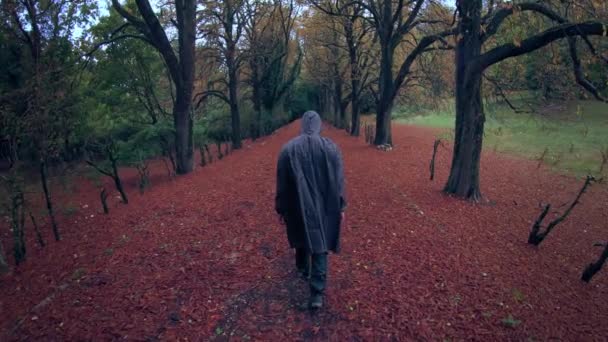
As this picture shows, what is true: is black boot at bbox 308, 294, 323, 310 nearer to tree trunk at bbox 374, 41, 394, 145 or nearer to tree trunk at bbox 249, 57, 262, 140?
tree trunk at bbox 374, 41, 394, 145

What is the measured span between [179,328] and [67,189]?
34.9 ft

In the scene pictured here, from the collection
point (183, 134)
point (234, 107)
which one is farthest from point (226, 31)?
point (183, 134)

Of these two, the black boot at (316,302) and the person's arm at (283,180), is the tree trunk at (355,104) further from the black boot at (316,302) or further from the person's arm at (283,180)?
the black boot at (316,302)

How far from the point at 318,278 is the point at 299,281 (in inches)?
30.8

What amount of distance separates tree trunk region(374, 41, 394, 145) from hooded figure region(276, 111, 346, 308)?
11.6 meters

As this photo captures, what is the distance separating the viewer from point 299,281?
178 inches

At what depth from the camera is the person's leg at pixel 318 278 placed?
378cm

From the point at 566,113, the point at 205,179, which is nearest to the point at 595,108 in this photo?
the point at 566,113

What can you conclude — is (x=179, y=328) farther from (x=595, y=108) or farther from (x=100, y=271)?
(x=595, y=108)

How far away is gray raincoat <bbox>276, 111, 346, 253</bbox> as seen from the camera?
3721 mm

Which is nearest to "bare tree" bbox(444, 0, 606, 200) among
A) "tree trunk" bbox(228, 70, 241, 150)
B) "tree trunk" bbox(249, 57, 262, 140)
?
"tree trunk" bbox(228, 70, 241, 150)

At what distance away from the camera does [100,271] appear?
4.94 m

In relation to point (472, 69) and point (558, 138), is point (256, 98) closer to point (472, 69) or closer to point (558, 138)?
point (472, 69)

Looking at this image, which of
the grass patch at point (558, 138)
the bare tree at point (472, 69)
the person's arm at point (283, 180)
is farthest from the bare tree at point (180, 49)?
the person's arm at point (283, 180)
